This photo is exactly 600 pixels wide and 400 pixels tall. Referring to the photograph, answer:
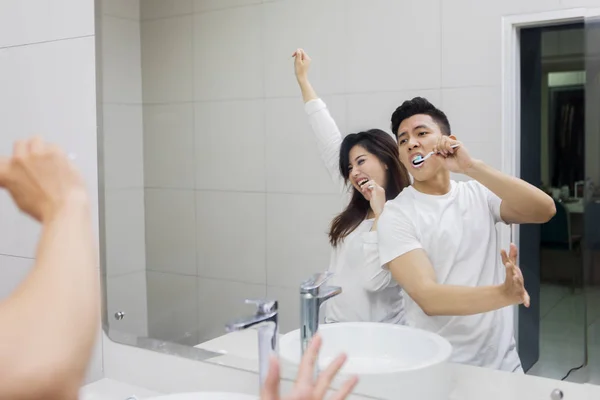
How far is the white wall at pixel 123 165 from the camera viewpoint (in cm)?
146

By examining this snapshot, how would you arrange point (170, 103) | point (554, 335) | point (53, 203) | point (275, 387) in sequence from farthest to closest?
point (170, 103), point (554, 335), point (275, 387), point (53, 203)

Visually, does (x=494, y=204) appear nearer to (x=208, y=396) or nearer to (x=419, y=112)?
(x=419, y=112)

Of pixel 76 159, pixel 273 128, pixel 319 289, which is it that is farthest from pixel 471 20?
pixel 76 159

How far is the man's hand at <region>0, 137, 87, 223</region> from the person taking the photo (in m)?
0.54

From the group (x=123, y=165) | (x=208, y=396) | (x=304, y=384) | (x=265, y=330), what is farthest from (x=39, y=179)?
(x=123, y=165)

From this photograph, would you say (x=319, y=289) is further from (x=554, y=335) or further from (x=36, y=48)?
(x=36, y=48)

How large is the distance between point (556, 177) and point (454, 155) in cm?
16

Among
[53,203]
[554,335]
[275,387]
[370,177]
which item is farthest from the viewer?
[370,177]

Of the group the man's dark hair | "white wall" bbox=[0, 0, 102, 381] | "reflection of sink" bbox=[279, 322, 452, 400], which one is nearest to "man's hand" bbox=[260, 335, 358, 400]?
"reflection of sink" bbox=[279, 322, 452, 400]

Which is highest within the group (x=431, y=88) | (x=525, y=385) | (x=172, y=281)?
(x=431, y=88)

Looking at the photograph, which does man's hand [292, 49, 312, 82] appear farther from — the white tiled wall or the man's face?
the man's face

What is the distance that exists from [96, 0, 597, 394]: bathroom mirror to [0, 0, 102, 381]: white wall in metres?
0.04

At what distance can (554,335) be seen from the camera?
3.33 ft

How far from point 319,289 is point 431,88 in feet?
1.36
